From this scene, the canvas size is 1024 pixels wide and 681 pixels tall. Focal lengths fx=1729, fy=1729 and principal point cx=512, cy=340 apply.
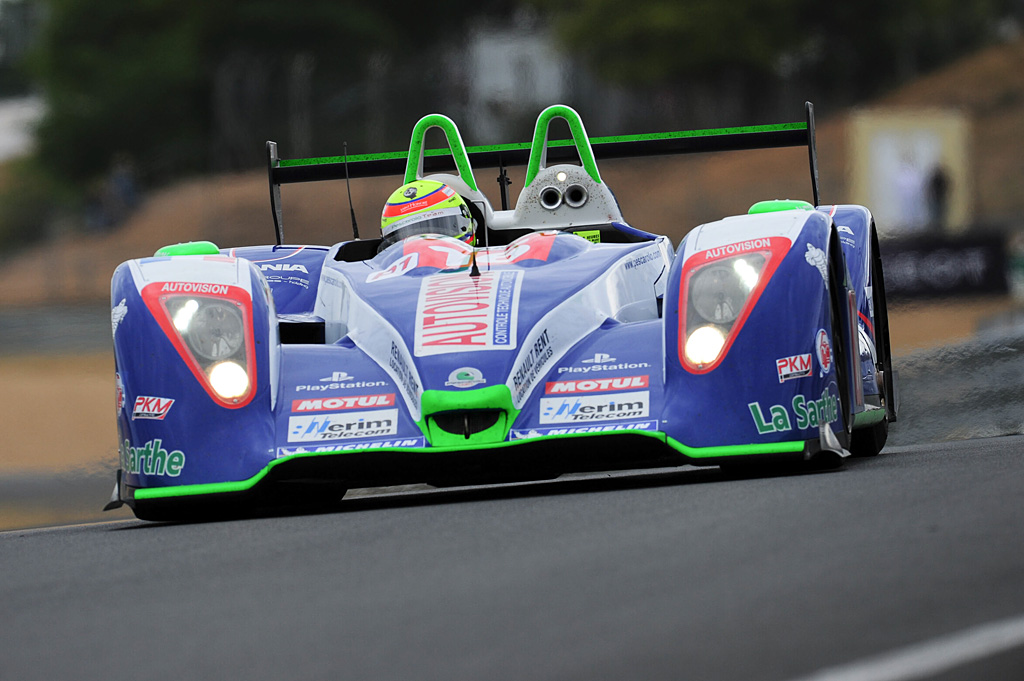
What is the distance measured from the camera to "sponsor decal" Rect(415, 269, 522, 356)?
6.04 meters

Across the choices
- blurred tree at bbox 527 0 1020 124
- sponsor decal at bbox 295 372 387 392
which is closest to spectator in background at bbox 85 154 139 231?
blurred tree at bbox 527 0 1020 124

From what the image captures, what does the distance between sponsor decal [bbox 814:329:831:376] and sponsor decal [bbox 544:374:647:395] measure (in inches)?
2.4

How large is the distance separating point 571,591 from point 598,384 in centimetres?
243

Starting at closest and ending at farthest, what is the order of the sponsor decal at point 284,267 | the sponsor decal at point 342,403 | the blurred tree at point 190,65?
the sponsor decal at point 342,403, the sponsor decal at point 284,267, the blurred tree at point 190,65

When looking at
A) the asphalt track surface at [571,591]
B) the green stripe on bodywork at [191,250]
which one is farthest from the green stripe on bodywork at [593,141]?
the asphalt track surface at [571,591]

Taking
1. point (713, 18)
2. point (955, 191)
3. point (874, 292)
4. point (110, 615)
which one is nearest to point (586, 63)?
point (713, 18)

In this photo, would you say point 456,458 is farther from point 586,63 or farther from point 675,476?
point 586,63

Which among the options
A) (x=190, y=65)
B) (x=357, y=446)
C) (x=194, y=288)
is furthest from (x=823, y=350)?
(x=190, y=65)

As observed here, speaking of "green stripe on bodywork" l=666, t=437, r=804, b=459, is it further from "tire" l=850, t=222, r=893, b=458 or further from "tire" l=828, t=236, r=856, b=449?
"tire" l=850, t=222, r=893, b=458

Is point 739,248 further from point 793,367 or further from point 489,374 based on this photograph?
point 489,374

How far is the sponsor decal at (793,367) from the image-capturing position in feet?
19.4

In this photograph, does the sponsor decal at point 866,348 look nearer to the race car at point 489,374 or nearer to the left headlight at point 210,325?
the race car at point 489,374

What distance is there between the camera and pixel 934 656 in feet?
9.34

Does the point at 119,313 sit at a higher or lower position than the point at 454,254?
lower
